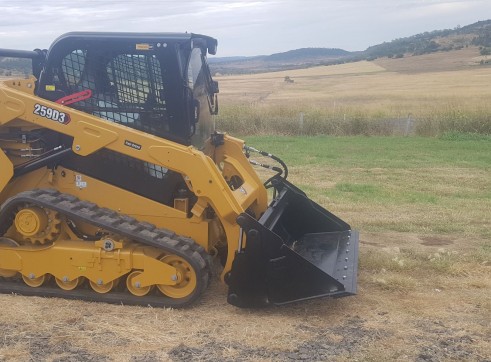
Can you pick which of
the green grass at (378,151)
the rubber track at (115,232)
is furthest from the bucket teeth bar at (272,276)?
the green grass at (378,151)

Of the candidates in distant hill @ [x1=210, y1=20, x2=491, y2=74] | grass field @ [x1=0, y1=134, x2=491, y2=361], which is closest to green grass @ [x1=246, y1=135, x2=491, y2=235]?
grass field @ [x1=0, y1=134, x2=491, y2=361]

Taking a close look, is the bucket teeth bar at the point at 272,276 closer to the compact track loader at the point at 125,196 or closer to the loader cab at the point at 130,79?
the compact track loader at the point at 125,196

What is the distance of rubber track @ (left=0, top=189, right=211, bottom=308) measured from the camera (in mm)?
5125

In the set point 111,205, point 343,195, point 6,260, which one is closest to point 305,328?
point 111,205

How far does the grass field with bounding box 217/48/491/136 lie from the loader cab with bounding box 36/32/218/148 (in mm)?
16701

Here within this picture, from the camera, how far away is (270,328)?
4875mm

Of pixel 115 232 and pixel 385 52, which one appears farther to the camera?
pixel 385 52

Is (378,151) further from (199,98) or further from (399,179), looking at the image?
(199,98)

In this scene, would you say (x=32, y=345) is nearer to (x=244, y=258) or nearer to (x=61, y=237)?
(x=61, y=237)

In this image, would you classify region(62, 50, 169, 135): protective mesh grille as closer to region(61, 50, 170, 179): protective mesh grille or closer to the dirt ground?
region(61, 50, 170, 179): protective mesh grille

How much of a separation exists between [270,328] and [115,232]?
4.96ft

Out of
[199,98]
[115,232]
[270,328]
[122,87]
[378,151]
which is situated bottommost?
[378,151]

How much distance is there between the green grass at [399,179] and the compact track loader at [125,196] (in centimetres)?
314

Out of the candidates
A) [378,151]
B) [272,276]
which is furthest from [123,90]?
[378,151]
